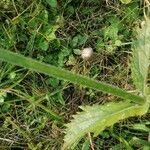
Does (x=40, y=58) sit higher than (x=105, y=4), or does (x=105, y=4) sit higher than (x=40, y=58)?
(x=105, y=4)

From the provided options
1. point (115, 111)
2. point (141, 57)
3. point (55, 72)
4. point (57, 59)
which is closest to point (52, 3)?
point (57, 59)

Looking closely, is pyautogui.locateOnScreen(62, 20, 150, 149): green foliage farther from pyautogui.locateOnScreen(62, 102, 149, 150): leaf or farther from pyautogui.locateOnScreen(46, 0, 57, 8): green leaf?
pyautogui.locateOnScreen(46, 0, 57, 8): green leaf

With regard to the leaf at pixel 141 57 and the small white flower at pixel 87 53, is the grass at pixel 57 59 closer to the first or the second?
the small white flower at pixel 87 53

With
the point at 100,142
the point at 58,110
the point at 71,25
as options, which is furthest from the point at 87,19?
the point at 100,142

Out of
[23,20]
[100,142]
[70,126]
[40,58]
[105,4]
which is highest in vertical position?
[105,4]

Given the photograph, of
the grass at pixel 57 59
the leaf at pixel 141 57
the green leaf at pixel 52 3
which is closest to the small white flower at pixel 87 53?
the grass at pixel 57 59

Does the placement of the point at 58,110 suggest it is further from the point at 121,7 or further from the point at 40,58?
the point at 121,7

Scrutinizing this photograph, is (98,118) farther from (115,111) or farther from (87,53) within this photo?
(87,53)
